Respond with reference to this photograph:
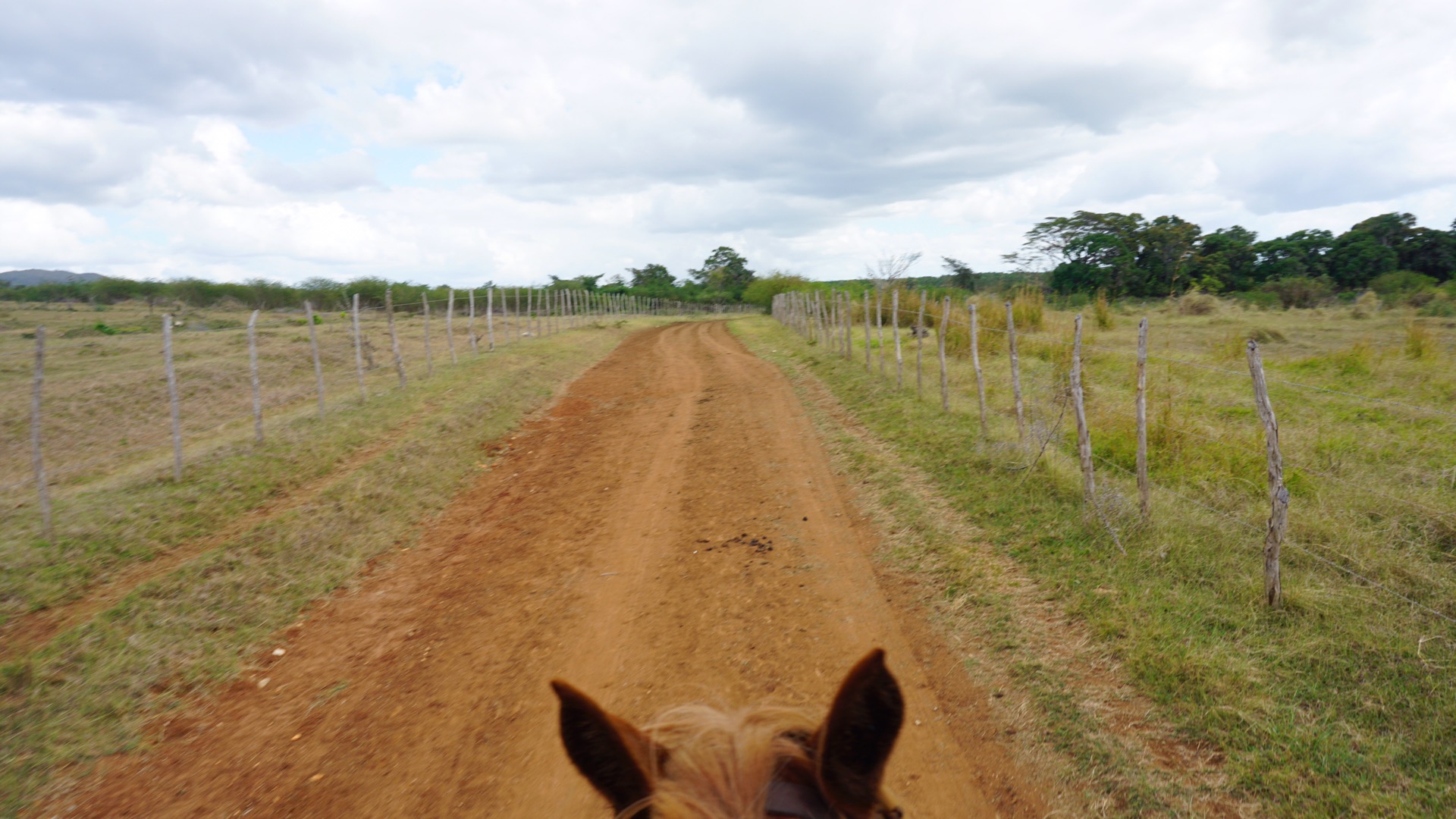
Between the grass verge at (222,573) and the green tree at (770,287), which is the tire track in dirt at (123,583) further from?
the green tree at (770,287)

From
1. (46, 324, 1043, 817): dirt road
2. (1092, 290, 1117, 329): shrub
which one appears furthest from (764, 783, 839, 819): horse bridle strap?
(1092, 290, 1117, 329): shrub

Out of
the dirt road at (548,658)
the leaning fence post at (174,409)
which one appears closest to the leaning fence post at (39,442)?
the leaning fence post at (174,409)

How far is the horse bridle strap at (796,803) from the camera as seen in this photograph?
3.95 feet

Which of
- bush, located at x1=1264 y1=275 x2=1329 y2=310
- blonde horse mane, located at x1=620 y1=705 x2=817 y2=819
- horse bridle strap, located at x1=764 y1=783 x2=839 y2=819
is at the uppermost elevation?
bush, located at x1=1264 y1=275 x2=1329 y2=310

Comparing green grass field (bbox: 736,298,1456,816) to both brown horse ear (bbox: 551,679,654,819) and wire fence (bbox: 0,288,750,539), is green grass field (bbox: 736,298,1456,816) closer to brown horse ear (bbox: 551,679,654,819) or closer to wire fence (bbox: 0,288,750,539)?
brown horse ear (bbox: 551,679,654,819)

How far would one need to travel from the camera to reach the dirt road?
3.21m

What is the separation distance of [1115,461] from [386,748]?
7.01 meters

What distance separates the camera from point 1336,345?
13203 mm

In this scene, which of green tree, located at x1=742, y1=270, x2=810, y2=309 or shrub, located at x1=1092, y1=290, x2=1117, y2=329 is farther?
green tree, located at x1=742, y1=270, x2=810, y2=309

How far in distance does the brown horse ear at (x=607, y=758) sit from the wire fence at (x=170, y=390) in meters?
7.40

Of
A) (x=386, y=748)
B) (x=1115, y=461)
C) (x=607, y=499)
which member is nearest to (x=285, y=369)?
(x=607, y=499)

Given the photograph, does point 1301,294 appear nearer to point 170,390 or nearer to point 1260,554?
point 1260,554

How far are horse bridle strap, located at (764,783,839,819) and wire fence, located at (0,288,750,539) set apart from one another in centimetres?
766

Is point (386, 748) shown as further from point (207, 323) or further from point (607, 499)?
point (207, 323)
